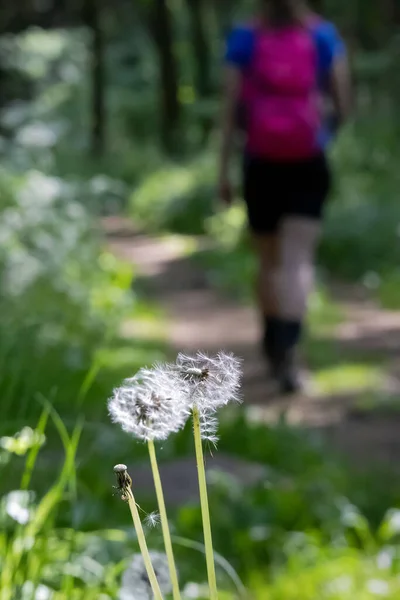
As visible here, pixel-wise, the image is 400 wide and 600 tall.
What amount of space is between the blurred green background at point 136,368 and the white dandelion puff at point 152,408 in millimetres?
663

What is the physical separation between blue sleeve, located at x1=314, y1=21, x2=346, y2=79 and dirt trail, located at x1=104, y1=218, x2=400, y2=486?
5.74 feet

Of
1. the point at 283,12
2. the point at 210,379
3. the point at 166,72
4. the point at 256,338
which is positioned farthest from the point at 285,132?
the point at 166,72

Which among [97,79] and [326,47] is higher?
[97,79]

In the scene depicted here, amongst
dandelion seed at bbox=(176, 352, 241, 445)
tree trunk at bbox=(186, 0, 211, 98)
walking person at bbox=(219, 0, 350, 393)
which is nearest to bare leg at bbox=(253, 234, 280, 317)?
walking person at bbox=(219, 0, 350, 393)

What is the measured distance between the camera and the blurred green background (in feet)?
7.32

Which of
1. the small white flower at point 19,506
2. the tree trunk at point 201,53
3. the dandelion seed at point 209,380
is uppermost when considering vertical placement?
the tree trunk at point 201,53

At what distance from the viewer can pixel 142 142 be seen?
3300 centimetres

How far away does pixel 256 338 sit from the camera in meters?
7.67

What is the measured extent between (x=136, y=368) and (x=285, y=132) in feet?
5.16

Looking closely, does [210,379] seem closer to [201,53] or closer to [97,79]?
[97,79]

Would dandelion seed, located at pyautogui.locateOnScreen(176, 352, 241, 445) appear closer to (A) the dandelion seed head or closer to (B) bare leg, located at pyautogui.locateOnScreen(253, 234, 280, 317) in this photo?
(A) the dandelion seed head

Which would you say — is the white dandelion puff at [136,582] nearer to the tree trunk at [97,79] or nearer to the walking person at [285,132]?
the walking person at [285,132]

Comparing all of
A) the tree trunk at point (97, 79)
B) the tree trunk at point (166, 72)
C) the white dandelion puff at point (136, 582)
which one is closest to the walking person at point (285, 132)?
the white dandelion puff at point (136, 582)

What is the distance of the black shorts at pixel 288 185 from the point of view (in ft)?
17.9
